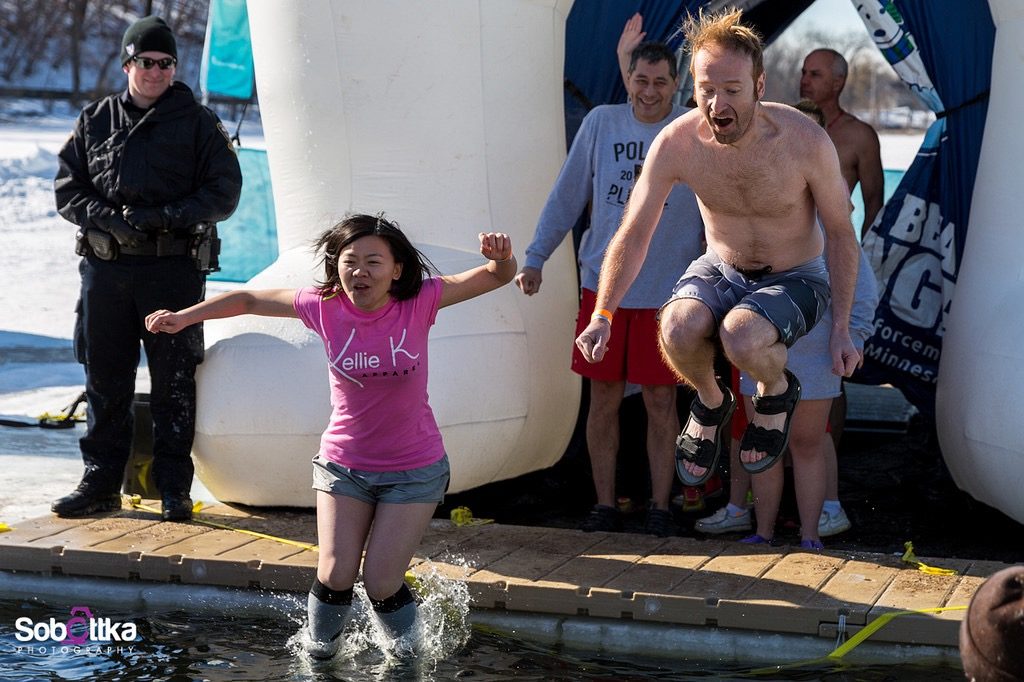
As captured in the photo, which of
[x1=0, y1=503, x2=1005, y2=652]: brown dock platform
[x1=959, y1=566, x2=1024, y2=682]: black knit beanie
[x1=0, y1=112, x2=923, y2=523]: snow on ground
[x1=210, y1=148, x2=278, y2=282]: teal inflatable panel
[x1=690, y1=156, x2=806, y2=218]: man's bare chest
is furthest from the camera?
[x1=210, y1=148, x2=278, y2=282]: teal inflatable panel

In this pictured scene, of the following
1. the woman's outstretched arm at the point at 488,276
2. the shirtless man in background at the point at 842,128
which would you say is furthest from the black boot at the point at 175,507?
the shirtless man in background at the point at 842,128

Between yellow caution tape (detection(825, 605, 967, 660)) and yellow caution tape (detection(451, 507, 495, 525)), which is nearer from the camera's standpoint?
yellow caution tape (detection(825, 605, 967, 660))

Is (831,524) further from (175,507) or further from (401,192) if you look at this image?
(175,507)

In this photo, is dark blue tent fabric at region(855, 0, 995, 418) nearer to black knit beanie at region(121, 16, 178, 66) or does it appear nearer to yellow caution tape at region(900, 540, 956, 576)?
yellow caution tape at region(900, 540, 956, 576)

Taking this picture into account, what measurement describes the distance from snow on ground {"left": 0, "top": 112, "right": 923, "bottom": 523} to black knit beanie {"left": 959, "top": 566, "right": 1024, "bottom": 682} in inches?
175

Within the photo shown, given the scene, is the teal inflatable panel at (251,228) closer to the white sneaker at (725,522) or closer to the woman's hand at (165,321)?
the white sneaker at (725,522)

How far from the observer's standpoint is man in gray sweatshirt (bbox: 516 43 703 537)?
5.50 m

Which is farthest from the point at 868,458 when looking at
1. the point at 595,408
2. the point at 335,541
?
the point at 335,541

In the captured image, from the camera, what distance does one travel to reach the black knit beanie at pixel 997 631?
211cm

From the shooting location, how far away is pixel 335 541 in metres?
4.18

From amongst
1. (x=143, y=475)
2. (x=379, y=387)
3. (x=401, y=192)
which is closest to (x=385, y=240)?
(x=379, y=387)

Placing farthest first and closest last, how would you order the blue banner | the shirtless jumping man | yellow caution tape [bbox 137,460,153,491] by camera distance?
1. the blue banner
2. yellow caution tape [bbox 137,460,153,491]
3. the shirtless jumping man

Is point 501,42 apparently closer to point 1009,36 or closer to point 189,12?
point 1009,36

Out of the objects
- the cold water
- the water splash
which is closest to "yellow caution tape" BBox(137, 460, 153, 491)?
the cold water
